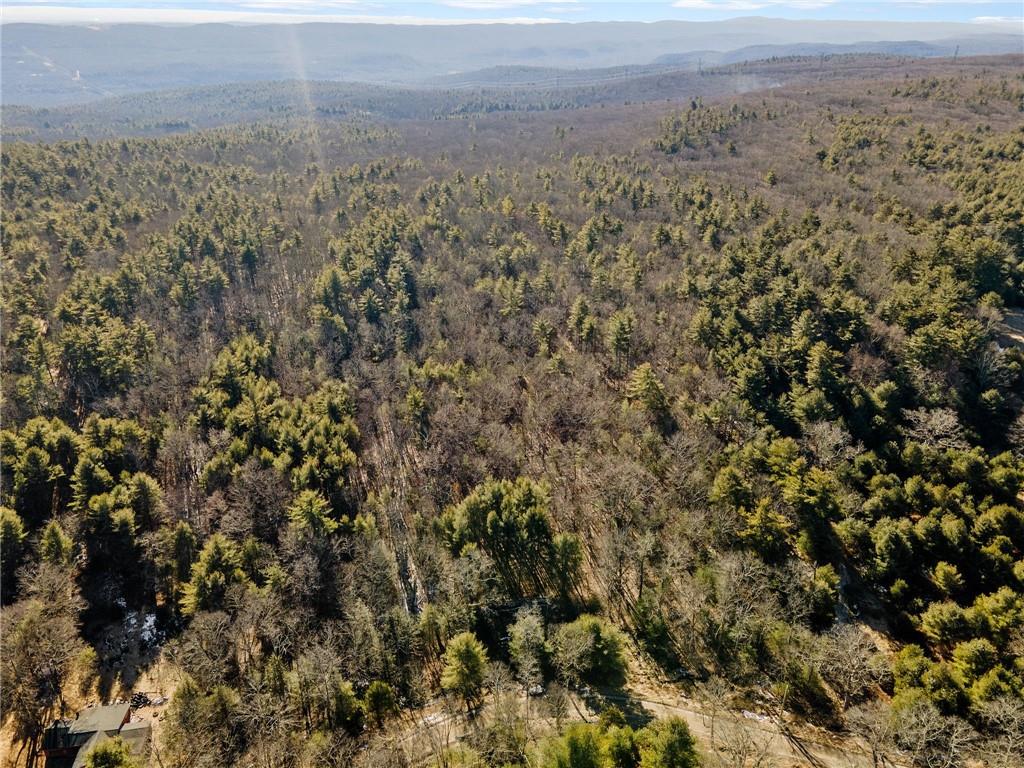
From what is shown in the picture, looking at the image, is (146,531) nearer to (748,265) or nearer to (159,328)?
(159,328)

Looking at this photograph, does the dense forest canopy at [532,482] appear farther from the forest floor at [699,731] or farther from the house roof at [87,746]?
the house roof at [87,746]

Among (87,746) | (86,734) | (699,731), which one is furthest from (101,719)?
(699,731)

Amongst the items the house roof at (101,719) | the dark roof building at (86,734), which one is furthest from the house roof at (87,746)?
the house roof at (101,719)

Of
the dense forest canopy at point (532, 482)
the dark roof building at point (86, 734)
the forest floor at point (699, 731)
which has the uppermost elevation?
the dense forest canopy at point (532, 482)

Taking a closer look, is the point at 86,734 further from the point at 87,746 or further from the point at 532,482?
the point at 532,482

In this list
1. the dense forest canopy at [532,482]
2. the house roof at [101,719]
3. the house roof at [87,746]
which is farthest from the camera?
the dense forest canopy at [532,482]

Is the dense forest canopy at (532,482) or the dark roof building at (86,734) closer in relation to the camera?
the dark roof building at (86,734)

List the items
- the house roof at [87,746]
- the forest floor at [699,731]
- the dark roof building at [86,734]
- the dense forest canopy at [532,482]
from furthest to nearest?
the dense forest canopy at [532,482] < the dark roof building at [86,734] < the forest floor at [699,731] < the house roof at [87,746]
